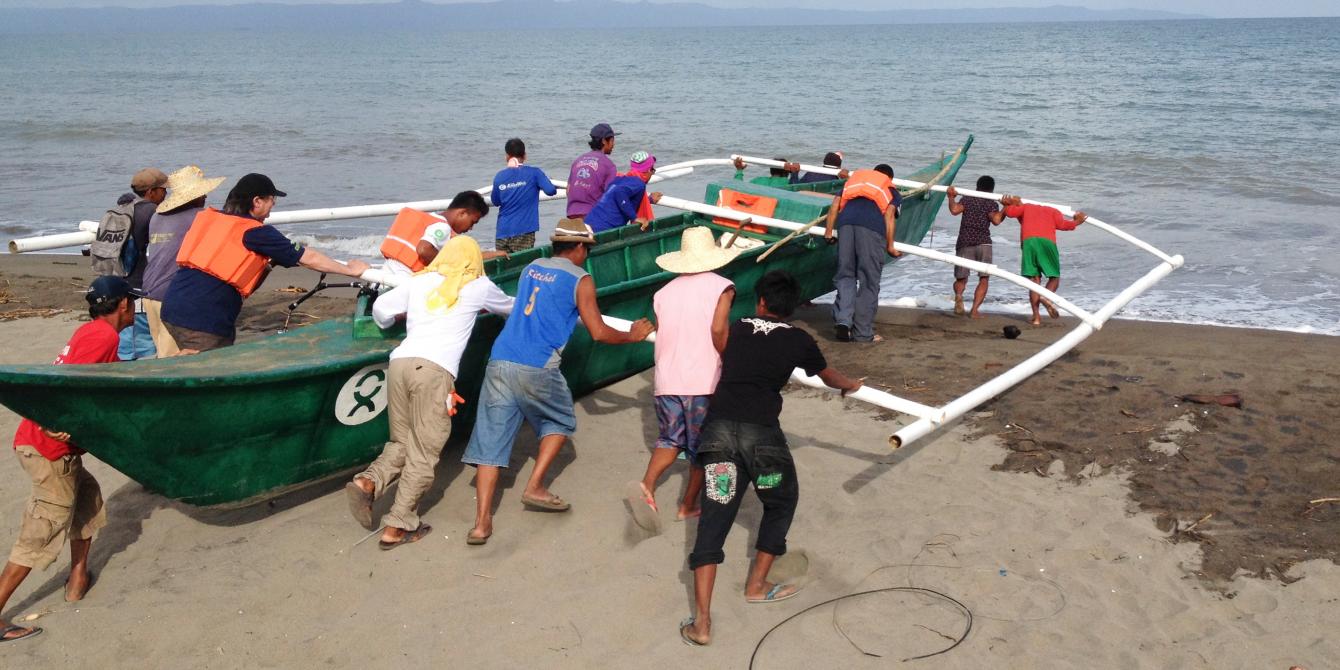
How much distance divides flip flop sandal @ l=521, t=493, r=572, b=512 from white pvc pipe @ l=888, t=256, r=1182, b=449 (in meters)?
1.80

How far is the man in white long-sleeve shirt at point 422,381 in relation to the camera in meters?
5.18

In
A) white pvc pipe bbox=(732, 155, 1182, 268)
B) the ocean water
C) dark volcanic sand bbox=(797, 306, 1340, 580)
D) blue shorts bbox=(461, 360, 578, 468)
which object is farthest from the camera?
the ocean water

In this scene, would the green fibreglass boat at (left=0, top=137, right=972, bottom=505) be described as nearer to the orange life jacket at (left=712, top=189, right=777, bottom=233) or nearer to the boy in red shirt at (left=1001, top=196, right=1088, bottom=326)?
the orange life jacket at (left=712, top=189, right=777, bottom=233)

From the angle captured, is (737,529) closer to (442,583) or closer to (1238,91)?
(442,583)

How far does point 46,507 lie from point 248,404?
0.95 m

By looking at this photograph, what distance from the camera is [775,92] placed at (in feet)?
151

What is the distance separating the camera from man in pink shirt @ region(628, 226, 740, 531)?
5.02m

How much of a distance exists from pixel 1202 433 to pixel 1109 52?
230ft

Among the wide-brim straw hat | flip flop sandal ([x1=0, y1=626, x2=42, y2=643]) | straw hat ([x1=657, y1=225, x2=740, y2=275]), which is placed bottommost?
flip flop sandal ([x1=0, y1=626, x2=42, y2=643])

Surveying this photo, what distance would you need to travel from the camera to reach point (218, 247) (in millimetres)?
5547

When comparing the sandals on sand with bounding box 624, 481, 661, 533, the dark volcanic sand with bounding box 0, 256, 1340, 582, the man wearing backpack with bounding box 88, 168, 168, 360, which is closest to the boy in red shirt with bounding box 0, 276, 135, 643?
the man wearing backpack with bounding box 88, 168, 168, 360

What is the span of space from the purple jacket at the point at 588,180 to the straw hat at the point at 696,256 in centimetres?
373

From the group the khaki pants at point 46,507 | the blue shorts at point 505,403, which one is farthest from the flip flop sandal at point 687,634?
the khaki pants at point 46,507

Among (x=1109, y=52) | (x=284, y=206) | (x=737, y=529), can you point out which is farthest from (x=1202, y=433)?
(x=1109, y=52)
